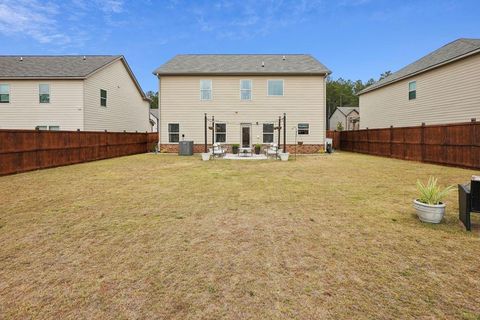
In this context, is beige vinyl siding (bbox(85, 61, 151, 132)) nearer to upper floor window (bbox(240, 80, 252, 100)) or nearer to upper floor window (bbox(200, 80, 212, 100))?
upper floor window (bbox(200, 80, 212, 100))

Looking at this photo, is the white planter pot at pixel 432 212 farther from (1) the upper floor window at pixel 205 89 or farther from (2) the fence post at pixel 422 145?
(1) the upper floor window at pixel 205 89

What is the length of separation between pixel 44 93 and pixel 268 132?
17.2 meters

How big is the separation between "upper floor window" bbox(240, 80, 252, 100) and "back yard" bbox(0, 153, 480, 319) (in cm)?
1596

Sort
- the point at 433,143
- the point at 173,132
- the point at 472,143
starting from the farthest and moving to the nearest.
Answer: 1. the point at 173,132
2. the point at 433,143
3. the point at 472,143

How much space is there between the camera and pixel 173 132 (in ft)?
69.9

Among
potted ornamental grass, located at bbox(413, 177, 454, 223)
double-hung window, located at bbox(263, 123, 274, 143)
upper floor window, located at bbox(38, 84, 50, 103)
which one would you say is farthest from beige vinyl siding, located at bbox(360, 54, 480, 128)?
upper floor window, located at bbox(38, 84, 50, 103)

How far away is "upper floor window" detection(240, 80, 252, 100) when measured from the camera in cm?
2102

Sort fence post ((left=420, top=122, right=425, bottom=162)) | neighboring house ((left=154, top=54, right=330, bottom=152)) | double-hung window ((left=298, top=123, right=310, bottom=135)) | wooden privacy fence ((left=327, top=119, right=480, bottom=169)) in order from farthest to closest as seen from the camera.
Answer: double-hung window ((left=298, top=123, right=310, bottom=135)), neighboring house ((left=154, top=54, right=330, bottom=152)), fence post ((left=420, top=122, right=425, bottom=162)), wooden privacy fence ((left=327, top=119, right=480, bottom=169))

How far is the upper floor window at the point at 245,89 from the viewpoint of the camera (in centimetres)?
2102

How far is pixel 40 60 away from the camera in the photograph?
21297 mm

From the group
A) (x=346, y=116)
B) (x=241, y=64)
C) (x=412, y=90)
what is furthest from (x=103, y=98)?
(x=346, y=116)

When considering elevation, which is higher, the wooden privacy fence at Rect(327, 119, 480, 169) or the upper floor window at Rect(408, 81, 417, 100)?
the upper floor window at Rect(408, 81, 417, 100)

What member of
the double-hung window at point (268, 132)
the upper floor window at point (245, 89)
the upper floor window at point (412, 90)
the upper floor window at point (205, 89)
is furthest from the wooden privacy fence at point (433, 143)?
the upper floor window at point (205, 89)

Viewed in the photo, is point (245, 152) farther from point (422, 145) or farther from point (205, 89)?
point (422, 145)
